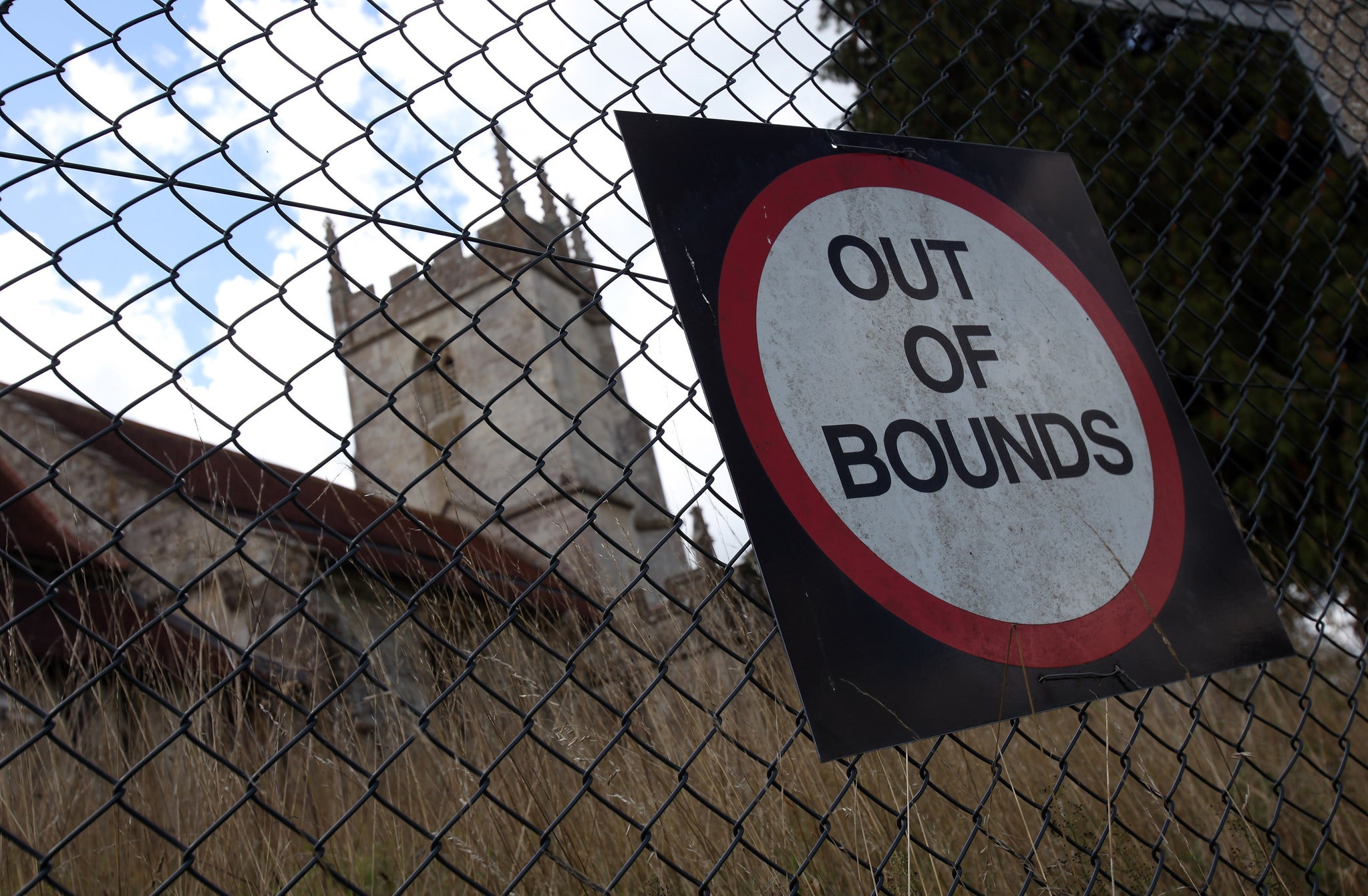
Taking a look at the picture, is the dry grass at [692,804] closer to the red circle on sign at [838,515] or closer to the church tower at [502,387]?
the red circle on sign at [838,515]

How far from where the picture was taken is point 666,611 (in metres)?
3.08

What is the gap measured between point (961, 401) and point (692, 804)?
1243 millimetres

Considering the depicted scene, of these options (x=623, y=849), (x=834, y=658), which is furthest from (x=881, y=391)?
(x=623, y=849)

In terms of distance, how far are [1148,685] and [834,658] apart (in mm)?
618

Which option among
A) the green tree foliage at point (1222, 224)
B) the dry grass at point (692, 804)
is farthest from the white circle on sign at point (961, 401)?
the green tree foliage at point (1222, 224)

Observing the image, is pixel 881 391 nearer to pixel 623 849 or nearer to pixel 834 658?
pixel 834 658

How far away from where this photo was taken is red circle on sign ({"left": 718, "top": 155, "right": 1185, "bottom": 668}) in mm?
1475

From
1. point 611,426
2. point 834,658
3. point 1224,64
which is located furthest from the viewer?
point 611,426

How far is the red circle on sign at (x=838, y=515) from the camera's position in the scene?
4.84 feet

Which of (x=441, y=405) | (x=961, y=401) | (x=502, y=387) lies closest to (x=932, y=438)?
→ (x=961, y=401)

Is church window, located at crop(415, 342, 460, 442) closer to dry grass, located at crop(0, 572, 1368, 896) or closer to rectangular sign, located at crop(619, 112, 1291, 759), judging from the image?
dry grass, located at crop(0, 572, 1368, 896)

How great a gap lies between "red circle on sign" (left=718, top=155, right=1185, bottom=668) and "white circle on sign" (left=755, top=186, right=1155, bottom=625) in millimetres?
17

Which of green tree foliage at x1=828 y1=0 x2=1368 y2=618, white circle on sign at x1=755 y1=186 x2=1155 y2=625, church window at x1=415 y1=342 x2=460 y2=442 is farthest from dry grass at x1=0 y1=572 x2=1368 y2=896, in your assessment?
church window at x1=415 y1=342 x2=460 y2=442

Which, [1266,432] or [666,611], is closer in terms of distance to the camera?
[666,611]
